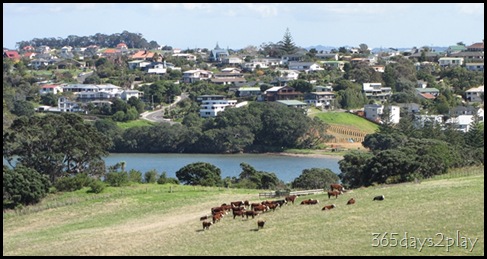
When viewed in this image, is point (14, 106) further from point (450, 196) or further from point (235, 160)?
point (450, 196)

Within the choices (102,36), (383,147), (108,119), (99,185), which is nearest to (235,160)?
(383,147)

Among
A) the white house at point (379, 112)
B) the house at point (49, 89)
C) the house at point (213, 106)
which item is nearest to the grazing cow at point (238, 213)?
the white house at point (379, 112)

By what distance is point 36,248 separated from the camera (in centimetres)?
1703

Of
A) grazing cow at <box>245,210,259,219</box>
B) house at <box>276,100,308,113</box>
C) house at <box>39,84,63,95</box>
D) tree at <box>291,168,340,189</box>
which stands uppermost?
grazing cow at <box>245,210,259,219</box>

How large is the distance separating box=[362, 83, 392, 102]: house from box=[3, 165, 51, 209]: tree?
155ft

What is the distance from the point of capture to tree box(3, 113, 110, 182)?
34.5 m

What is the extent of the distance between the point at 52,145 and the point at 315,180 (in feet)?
34.4

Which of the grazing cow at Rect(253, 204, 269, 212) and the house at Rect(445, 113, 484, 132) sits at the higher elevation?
the grazing cow at Rect(253, 204, 269, 212)

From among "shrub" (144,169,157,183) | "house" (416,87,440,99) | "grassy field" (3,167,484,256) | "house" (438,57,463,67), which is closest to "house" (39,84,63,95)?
"house" (416,87,440,99)

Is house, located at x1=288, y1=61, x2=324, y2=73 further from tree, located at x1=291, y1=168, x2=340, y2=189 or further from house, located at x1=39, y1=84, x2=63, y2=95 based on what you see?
tree, located at x1=291, y1=168, x2=340, y2=189

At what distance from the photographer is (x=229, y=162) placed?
164 ft

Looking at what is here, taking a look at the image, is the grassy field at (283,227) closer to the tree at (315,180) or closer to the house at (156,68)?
the tree at (315,180)

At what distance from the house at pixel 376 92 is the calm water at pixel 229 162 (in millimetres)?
19209

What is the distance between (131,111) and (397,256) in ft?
165
